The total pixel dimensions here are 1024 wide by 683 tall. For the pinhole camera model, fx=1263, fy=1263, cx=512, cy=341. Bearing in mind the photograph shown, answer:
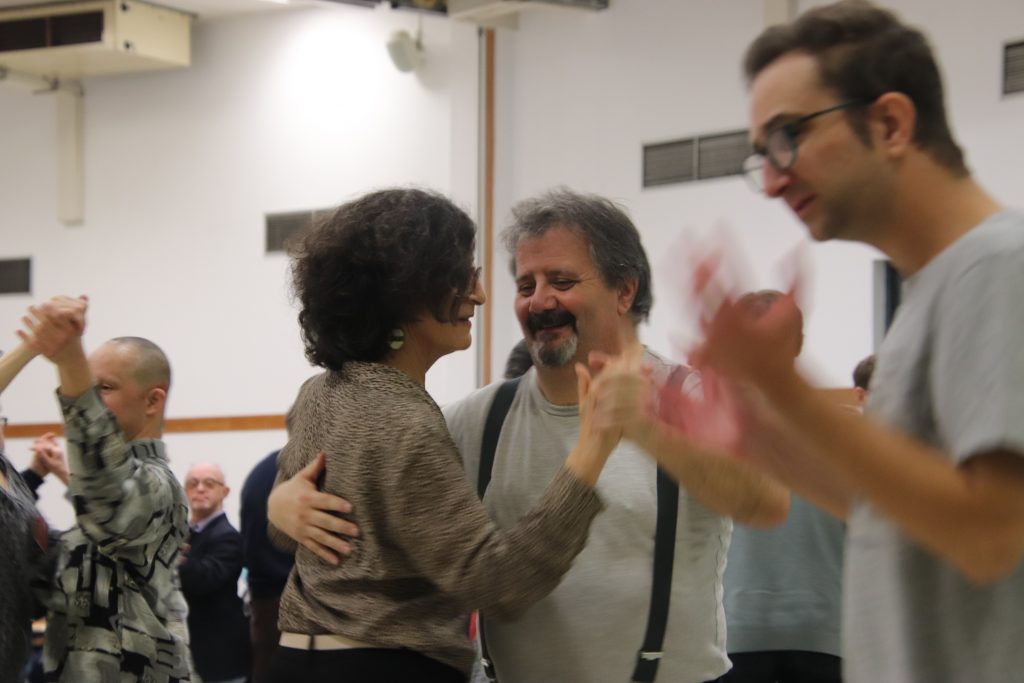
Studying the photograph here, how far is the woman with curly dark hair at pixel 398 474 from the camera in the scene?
205 centimetres

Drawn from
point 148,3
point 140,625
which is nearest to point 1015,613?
point 140,625

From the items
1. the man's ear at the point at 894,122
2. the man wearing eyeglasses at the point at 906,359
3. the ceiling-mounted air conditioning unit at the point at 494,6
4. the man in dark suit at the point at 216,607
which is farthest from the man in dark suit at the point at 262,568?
the ceiling-mounted air conditioning unit at the point at 494,6

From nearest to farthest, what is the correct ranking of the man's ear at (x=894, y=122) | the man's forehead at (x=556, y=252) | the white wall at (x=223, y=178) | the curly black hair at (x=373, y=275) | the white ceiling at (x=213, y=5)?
the man's ear at (x=894, y=122) < the curly black hair at (x=373, y=275) < the man's forehead at (x=556, y=252) < the white wall at (x=223, y=178) < the white ceiling at (x=213, y=5)

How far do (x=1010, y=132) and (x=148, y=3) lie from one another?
269 inches

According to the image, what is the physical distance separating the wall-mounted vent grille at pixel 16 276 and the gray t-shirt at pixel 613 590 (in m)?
10.3

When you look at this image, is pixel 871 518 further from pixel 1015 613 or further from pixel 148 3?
pixel 148 3

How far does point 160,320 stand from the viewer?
11.1 m

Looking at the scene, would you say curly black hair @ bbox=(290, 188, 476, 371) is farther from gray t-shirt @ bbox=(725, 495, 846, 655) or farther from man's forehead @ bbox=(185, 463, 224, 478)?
man's forehead @ bbox=(185, 463, 224, 478)

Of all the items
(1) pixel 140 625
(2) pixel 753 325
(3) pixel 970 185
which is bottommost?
(1) pixel 140 625

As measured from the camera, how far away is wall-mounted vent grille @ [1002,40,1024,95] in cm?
723

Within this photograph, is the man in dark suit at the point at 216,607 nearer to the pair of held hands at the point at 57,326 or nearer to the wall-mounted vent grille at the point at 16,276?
the pair of held hands at the point at 57,326

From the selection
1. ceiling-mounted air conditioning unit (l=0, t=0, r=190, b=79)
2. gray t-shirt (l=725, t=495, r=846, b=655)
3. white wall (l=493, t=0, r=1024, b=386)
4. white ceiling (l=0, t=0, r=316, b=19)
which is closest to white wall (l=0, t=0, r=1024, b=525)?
white wall (l=493, t=0, r=1024, b=386)

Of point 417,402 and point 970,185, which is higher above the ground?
point 970,185

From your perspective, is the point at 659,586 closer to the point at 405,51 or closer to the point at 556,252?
the point at 556,252
